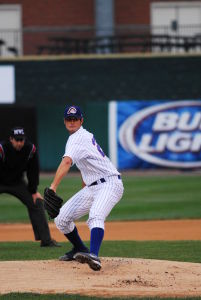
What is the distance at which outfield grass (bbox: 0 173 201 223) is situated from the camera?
708 inches

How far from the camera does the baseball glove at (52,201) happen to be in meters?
9.15

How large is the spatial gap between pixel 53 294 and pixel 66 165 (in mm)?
1478

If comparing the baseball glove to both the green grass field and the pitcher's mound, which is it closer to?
the pitcher's mound

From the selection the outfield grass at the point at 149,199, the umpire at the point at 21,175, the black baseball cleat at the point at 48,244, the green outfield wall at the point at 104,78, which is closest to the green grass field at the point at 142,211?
the outfield grass at the point at 149,199

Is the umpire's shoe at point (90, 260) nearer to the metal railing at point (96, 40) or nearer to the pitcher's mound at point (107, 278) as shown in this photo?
the pitcher's mound at point (107, 278)

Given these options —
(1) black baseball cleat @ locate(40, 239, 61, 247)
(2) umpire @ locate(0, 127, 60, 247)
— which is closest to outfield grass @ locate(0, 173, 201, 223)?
(2) umpire @ locate(0, 127, 60, 247)

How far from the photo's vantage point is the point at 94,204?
9.45 meters

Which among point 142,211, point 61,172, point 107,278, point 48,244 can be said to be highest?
point 61,172

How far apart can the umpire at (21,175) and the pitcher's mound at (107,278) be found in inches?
97.0

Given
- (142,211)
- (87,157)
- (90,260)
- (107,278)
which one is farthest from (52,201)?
(142,211)

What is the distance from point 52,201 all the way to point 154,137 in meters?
20.6

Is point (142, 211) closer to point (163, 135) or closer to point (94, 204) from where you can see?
point (94, 204)

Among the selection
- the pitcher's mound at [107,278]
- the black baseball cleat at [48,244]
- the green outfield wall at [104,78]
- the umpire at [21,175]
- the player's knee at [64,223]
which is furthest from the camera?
the green outfield wall at [104,78]

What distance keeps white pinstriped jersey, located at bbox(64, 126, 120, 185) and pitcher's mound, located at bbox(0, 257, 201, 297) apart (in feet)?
3.30
